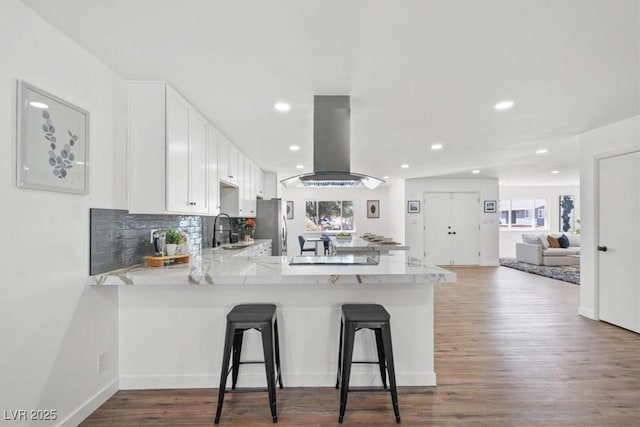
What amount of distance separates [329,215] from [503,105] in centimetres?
721

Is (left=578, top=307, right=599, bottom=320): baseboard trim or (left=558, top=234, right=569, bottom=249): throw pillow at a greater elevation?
(left=558, top=234, right=569, bottom=249): throw pillow

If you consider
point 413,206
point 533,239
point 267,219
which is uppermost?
point 413,206

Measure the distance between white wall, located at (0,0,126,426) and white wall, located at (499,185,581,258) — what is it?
10.6 metres

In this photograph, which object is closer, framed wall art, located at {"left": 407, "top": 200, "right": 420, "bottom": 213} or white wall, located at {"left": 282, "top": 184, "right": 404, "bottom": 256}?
framed wall art, located at {"left": 407, "top": 200, "right": 420, "bottom": 213}

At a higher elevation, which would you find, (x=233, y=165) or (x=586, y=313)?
(x=233, y=165)

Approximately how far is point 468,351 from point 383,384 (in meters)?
1.15

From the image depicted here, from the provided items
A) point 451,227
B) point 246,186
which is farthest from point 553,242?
point 246,186

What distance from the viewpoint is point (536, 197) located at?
32.7 feet

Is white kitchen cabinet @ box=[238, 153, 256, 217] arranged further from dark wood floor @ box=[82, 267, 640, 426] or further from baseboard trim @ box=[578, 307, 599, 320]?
baseboard trim @ box=[578, 307, 599, 320]

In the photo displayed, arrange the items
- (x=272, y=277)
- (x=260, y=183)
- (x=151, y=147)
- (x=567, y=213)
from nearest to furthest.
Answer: (x=272, y=277) → (x=151, y=147) → (x=260, y=183) → (x=567, y=213)

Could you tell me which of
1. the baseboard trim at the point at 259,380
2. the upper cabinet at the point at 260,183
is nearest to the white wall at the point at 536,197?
the upper cabinet at the point at 260,183

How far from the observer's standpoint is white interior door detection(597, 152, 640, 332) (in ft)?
10.8

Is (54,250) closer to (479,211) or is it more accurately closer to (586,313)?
(586,313)

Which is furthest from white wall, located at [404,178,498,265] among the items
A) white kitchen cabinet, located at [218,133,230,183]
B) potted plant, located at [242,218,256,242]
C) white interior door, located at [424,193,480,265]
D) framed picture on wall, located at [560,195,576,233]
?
white kitchen cabinet, located at [218,133,230,183]
